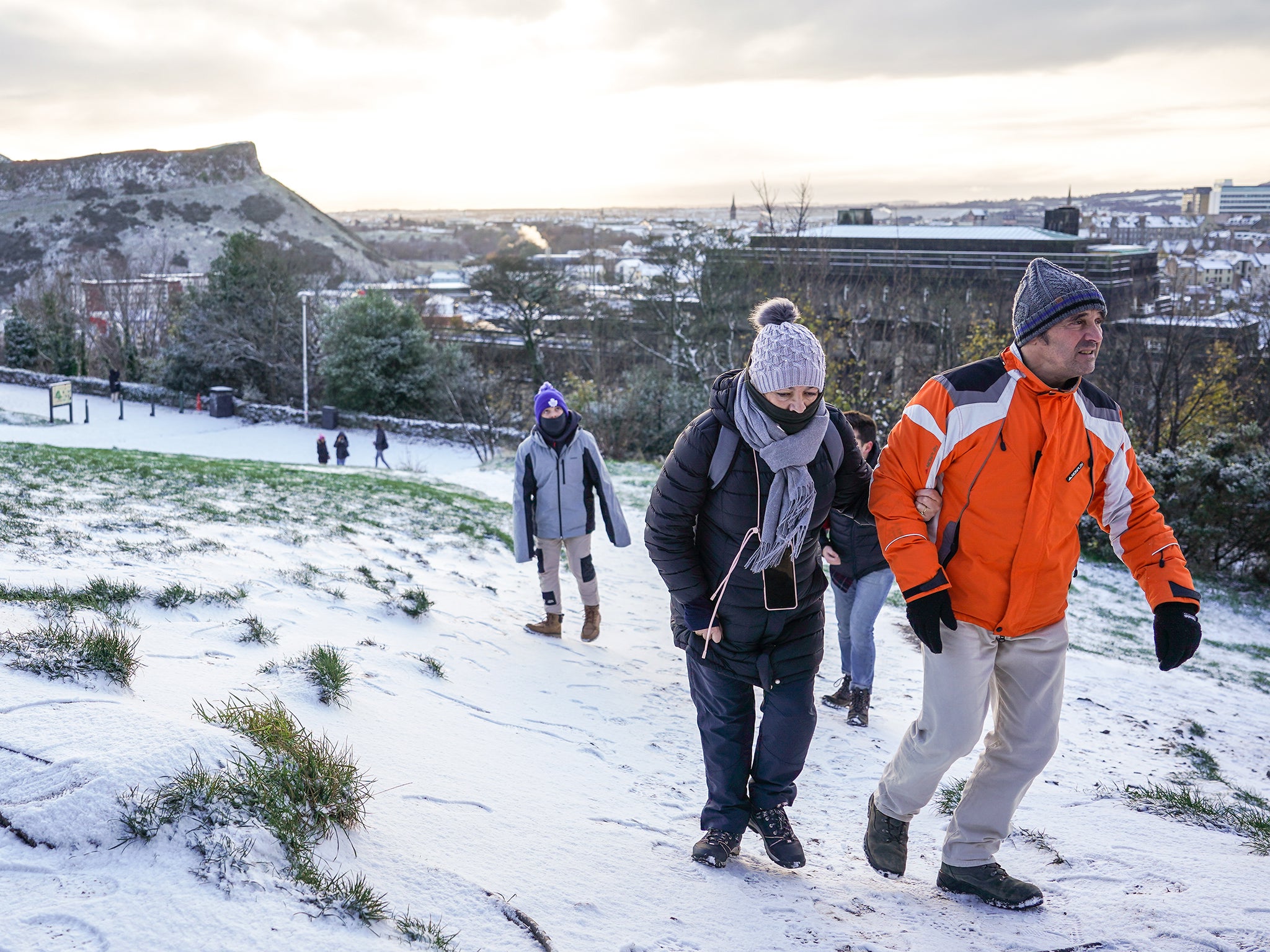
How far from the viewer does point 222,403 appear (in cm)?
3234

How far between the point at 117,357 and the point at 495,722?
157 ft

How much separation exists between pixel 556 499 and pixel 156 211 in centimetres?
10984

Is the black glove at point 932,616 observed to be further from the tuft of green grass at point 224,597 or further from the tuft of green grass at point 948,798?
the tuft of green grass at point 224,597

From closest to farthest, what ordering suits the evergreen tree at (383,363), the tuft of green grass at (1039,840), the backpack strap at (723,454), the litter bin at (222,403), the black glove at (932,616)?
the black glove at (932,616) < the backpack strap at (723,454) < the tuft of green grass at (1039,840) < the evergreen tree at (383,363) < the litter bin at (222,403)

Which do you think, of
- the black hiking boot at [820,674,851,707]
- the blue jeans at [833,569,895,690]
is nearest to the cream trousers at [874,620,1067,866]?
the blue jeans at [833,569,895,690]

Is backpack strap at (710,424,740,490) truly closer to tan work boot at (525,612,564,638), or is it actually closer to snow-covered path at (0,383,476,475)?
tan work boot at (525,612,564,638)

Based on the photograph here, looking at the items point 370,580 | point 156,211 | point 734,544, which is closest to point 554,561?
point 370,580

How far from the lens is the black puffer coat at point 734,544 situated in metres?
3.23

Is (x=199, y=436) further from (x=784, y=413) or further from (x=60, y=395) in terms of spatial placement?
(x=784, y=413)

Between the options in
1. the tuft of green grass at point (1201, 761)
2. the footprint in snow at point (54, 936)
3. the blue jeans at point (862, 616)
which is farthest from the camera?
the blue jeans at point (862, 616)

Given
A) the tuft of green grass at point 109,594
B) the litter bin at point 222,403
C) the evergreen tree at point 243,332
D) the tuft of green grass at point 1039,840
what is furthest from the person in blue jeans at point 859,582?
the evergreen tree at point 243,332

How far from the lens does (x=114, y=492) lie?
8617 millimetres

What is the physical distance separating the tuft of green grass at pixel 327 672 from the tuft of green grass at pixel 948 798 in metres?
2.72

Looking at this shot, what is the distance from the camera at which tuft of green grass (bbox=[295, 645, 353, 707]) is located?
156 inches
